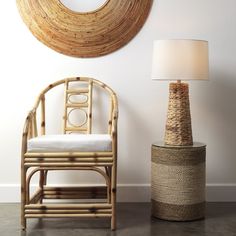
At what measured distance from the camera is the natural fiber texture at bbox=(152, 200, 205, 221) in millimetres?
2686

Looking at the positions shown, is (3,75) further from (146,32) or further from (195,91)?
(195,91)

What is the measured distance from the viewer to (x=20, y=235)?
2.45 meters

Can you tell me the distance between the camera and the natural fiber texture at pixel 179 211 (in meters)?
2.69

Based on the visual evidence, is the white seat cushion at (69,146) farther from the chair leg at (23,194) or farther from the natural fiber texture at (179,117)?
the natural fiber texture at (179,117)

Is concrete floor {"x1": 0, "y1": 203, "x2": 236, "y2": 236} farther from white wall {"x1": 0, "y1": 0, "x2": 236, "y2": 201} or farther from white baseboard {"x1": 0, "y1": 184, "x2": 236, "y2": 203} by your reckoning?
white wall {"x1": 0, "y1": 0, "x2": 236, "y2": 201}

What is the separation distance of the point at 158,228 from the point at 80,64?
119 centimetres

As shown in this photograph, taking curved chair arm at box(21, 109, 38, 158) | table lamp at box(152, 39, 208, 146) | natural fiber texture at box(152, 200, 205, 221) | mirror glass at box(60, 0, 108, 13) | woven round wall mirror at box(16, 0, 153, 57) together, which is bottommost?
natural fiber texture at box(152, 200, 205, 221)

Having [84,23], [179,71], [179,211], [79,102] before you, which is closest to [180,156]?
[179,211]

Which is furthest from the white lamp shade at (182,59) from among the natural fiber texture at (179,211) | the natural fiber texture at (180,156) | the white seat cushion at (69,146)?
the natural fiber texture at (179,211)

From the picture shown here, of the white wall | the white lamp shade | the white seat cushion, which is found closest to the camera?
the white seat cushion

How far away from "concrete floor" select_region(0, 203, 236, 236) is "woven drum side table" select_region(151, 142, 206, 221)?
0.21 feet

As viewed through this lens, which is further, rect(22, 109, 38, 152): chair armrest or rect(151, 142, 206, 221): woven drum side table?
rect(151, 142, 206, 221): woven drum side table


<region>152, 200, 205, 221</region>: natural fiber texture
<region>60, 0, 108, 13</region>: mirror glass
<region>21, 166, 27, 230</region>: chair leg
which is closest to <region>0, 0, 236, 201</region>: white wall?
<region>60, 0, 108, 13</region>: mirror glass

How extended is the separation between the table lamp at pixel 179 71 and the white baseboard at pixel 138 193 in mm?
536
